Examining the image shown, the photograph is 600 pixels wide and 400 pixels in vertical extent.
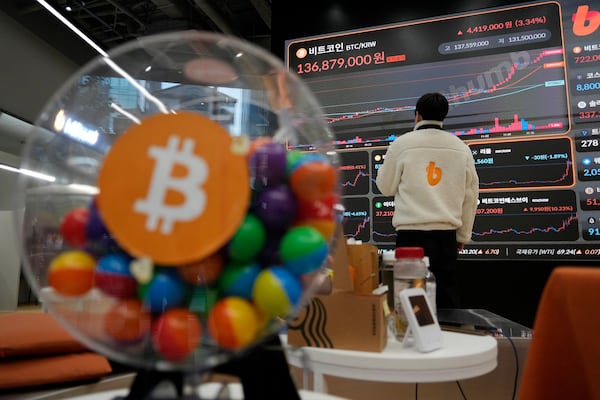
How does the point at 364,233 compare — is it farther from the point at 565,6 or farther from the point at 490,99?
the point at 565,6

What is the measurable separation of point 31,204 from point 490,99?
132 inches

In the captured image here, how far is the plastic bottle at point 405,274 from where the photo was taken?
1170 millimetres

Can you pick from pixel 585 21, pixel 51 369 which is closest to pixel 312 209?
pixel 51 369

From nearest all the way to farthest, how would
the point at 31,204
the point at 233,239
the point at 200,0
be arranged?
1. the point at 233,239
2. the point at 31,204
3. the point at 200,0

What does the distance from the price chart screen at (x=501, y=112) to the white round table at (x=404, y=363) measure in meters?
2.39

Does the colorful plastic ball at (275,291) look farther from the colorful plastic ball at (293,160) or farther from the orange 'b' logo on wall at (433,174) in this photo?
the orange 'b' logo on wall at (433,174)

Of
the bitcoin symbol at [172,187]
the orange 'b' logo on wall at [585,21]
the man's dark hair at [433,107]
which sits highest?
the orange 'b' logo on wall at [585,21]

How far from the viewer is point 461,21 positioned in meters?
3.47

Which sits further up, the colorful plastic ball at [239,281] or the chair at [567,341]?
the colorful plastic ball at [239,281]

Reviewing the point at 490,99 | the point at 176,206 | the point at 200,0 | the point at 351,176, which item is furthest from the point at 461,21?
the point at 176,206

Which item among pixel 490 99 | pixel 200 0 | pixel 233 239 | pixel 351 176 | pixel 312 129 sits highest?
pixel 200 0

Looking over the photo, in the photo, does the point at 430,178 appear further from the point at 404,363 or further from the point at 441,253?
the point at 404,363

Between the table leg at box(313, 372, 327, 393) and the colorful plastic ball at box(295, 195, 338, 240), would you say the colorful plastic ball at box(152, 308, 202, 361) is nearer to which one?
the colorful plastic ball at box(295, 195, 338, 240)

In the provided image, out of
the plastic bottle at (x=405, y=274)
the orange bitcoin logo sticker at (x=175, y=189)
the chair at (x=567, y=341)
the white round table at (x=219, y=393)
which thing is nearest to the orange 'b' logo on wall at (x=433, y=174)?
the plastic bottle at (x=405, y=274)
